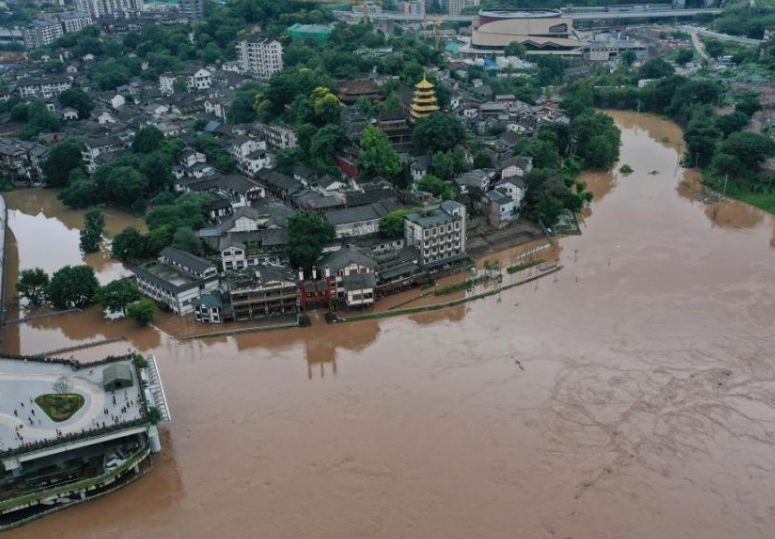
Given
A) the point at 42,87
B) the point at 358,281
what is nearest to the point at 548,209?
the point at 358,281

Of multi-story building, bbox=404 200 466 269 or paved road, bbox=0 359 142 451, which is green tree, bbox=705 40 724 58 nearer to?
multi-story building, bbox=404 200 466 269

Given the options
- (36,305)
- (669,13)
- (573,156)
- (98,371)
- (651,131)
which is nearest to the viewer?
(98,371)

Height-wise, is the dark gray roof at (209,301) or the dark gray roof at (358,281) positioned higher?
the dark gray roof at (358,281)

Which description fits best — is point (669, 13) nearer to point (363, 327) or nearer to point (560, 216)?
point (560, 216)

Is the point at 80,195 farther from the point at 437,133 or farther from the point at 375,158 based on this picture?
the point at 437,133

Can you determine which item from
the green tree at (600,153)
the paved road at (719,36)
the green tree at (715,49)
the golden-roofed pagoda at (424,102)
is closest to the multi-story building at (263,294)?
the golden-roofed pagoda at (424,102)

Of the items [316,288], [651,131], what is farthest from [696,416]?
[651,131]

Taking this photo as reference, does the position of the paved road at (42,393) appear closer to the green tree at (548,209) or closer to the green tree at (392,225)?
the green tree at (392,225)
